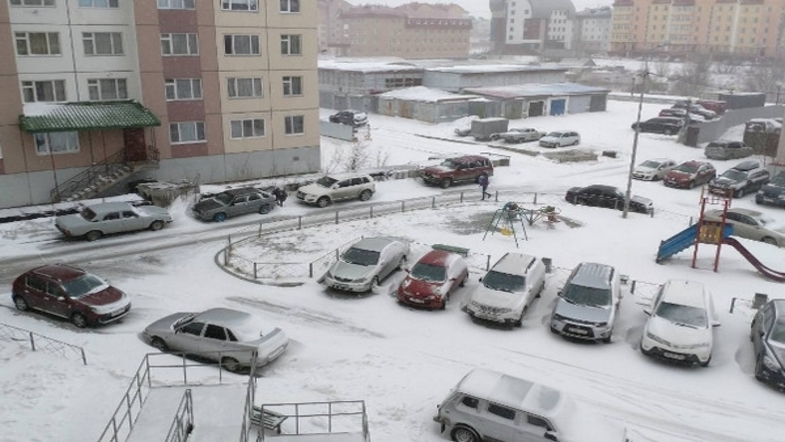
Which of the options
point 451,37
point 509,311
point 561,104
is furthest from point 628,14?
point 509,311

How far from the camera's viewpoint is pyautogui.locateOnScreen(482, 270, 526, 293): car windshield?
66.0 feet

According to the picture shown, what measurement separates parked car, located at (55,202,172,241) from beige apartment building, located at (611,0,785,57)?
117239 mm

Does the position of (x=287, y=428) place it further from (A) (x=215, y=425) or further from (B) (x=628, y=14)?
(B) (x=628, y=14)

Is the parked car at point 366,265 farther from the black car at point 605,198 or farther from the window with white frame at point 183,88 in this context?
the window with white frame at point 183,88

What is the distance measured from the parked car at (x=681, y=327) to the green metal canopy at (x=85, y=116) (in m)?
26.7

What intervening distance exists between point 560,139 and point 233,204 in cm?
3168

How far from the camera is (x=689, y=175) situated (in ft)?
129

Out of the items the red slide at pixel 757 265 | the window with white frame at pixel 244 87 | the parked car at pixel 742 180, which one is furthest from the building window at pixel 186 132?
the parked car at pixel 742 180

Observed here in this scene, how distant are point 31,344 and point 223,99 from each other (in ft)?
73.6

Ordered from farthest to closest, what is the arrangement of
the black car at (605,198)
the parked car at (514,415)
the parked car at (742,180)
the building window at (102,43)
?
the parked car at (742,180) → the black car at (605,198) → the building window at (102,43) → the parked car at (514,415)

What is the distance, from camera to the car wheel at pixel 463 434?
44.0 ft

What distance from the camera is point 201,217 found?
29.7m

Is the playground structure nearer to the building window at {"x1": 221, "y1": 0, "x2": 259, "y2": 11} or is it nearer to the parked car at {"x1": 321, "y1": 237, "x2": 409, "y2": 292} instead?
the parked car at {"x1": 321, "y1": 237, "x2": 409, "y2": 292}

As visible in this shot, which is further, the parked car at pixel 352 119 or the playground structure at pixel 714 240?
the parked car at pixel 352 119
